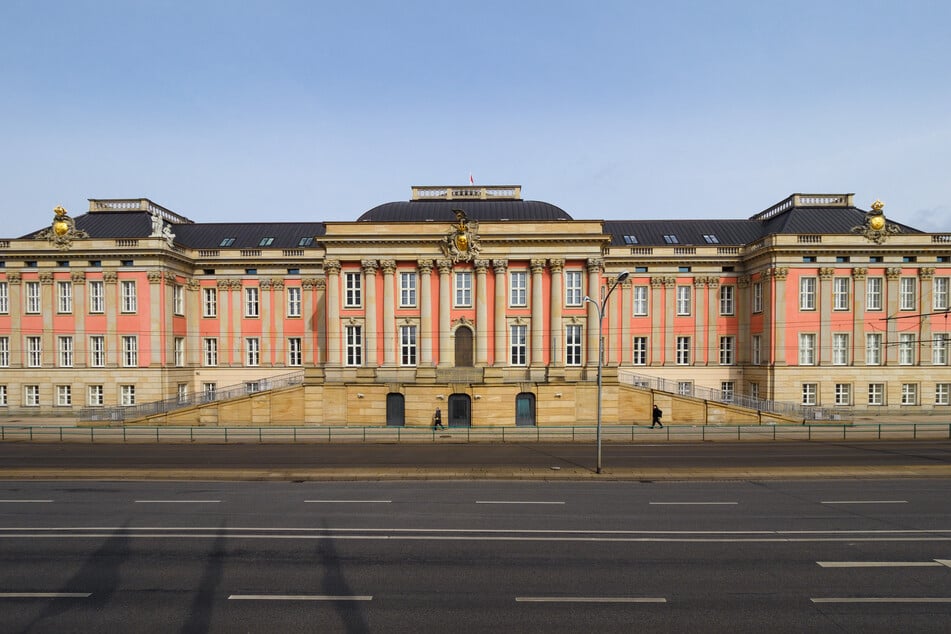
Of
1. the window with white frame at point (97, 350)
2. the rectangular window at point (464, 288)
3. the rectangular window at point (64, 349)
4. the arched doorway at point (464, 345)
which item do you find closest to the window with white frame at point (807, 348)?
the arched doorway at point (464, 345)

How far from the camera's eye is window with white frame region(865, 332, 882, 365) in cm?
4750

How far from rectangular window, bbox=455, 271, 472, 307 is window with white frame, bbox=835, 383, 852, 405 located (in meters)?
34.4

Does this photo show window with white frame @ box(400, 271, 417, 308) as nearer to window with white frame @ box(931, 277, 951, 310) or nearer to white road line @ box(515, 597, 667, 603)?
white road line @ box(515, 597, 667, 603)

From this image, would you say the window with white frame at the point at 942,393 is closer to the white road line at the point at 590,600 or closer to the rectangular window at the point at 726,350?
the rectangular window at the point at 726,350

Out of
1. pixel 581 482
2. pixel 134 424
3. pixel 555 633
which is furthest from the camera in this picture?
pixel 134 424

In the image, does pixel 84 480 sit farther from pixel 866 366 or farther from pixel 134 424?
pixel 866 366

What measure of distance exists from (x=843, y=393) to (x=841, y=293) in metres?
9.17

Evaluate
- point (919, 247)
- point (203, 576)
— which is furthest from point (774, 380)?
point (203, 576)

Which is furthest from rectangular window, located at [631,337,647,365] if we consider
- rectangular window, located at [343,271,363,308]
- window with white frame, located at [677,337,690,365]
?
rectangular window, located at [343,271,363,308]

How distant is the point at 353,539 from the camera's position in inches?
588

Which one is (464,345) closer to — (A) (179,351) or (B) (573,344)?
(B) (573,344)

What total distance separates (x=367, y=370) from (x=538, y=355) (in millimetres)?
14822

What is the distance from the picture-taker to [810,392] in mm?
47031

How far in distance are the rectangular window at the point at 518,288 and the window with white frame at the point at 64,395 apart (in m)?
42.0
